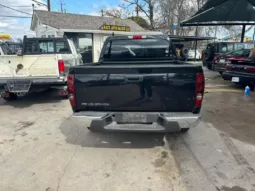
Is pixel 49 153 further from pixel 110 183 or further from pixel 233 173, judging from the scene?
pixel 233 173

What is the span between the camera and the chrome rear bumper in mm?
2975

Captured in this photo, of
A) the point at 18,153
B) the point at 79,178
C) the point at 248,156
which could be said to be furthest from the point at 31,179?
the point at 248,156

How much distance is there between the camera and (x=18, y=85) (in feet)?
19.2

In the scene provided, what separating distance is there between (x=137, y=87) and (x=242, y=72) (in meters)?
6.52

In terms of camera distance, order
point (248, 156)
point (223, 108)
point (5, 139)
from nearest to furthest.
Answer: point (248, 156) → point (5, 139) → point (223, 108)

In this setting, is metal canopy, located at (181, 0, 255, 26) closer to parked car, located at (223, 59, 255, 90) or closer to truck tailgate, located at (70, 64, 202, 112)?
parked car, located at (223, 59, 255, 90)

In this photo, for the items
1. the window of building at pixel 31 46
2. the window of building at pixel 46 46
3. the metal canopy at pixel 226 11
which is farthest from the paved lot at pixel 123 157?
the metal canopy at pixel 226 11

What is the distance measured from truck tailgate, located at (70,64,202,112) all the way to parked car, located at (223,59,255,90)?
5951 mm

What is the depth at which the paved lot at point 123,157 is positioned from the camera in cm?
271

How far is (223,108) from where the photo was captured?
6055 millimetres

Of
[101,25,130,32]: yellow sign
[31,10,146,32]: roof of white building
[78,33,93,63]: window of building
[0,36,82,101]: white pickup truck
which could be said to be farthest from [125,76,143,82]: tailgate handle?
[101,25,130,32]: yellow sign

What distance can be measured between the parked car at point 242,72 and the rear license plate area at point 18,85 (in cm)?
731

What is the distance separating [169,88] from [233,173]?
58.5 inches

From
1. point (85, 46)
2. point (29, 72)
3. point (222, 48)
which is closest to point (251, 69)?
point (222, 48)
